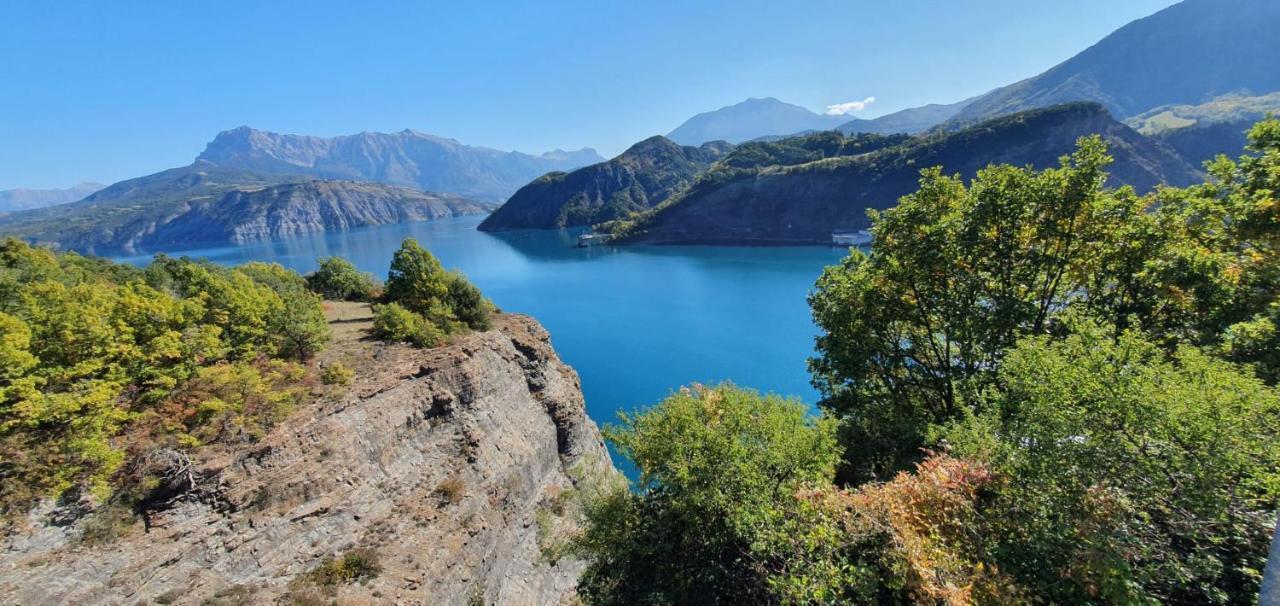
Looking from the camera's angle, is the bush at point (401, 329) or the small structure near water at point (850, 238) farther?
the small structure near water at point (850, 238)

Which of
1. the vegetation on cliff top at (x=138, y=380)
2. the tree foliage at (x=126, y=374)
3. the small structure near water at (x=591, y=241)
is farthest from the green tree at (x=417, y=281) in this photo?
the small structure near water at (x=591, y=241)

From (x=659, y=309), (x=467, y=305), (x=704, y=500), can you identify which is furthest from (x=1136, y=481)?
(x=659, y=309)

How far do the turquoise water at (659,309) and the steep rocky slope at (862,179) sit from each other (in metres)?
13.9

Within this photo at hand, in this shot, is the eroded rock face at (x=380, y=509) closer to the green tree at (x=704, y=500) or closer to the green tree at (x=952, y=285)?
the green tree at (x=704, y=500)

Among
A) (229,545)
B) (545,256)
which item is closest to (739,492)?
(229,545)

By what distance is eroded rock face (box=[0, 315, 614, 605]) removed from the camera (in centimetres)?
1057

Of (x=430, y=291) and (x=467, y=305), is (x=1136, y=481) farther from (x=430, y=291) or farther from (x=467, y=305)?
(x=430, y=291)

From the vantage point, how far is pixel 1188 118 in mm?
157000

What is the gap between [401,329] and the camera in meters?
20.4

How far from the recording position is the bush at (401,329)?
66.8ft

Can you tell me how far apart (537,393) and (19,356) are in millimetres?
16851

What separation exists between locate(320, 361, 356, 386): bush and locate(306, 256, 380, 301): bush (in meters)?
13.9

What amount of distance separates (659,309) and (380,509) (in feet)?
155

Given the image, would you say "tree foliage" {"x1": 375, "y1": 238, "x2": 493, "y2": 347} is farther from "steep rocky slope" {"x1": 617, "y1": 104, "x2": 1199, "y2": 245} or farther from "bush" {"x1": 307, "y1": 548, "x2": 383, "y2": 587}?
"steep rocky slope" {"x1": 617, "y1": 104, "x2": 1199, "y2": 245}
